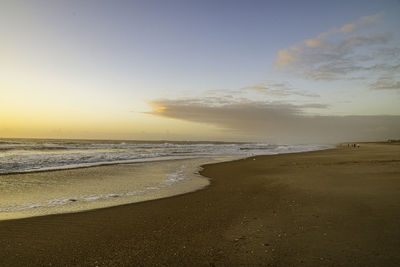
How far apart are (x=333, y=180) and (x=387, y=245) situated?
7.98m

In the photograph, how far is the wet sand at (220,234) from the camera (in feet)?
14.6

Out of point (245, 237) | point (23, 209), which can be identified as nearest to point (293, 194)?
point (245, 237)

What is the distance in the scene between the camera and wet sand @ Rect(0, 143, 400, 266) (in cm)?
445

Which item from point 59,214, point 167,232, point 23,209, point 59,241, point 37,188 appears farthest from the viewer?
point 37,188

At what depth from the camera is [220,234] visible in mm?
5582

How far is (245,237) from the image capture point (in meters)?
5.36

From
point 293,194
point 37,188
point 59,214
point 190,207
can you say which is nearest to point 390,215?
point 293,194

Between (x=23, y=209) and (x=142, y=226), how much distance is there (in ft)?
15.6

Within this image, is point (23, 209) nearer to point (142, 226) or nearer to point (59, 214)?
point (59, 214)

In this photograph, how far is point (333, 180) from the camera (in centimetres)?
1213

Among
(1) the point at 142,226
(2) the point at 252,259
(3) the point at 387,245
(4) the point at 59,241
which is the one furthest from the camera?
(1) the point at 142,226

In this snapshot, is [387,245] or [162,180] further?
[162,180]

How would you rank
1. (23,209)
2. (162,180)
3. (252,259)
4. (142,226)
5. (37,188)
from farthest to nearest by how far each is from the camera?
(162,180) < (37,188) < (23,209) < (142,226) < (252,259)

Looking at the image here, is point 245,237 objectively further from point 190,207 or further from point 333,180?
point 333,180
